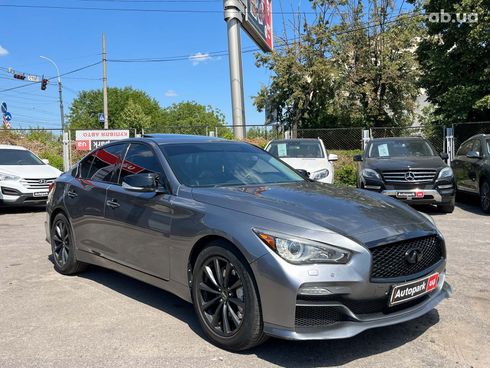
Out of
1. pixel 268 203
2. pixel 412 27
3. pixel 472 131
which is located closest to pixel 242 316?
pixel 268 203

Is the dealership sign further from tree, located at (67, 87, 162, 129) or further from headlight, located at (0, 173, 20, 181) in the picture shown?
tree, located at (67, 87, 162, 129)

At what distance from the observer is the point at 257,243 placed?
333 centimetres

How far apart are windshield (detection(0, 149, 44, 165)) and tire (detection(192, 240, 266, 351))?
10301 mm

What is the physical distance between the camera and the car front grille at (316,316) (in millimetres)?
3168

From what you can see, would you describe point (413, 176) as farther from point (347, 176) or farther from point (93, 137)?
point (93, 137)

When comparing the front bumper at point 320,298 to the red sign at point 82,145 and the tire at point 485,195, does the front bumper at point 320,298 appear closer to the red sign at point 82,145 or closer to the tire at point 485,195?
the tire at point 485,195

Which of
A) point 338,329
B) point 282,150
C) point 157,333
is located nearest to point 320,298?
point 338,329

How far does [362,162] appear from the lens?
11414mm

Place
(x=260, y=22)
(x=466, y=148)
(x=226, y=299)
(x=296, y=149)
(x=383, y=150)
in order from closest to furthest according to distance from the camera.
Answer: (x=226, y=299)
(x=383, y=150)
(x=466, y=148)
(x=296, y=149)
(x=260, y=22)

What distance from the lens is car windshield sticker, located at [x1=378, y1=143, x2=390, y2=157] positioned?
11.5 meters

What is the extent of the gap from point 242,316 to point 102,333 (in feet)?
4.42

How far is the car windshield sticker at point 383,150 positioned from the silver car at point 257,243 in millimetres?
6825

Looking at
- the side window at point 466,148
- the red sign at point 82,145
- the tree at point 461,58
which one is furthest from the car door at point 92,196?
the tree at point 461,58

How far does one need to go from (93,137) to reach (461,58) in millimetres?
13918
